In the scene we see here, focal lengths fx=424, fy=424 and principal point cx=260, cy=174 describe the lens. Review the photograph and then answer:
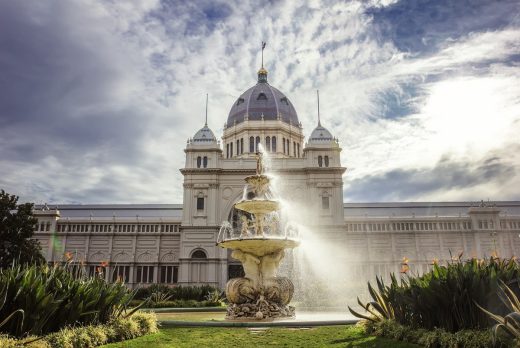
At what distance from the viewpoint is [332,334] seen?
38.9 feet

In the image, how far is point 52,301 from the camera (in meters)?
9.00

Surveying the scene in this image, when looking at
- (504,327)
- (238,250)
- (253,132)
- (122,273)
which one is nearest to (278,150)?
(253,132)

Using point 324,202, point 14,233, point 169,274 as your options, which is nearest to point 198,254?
point 169,274

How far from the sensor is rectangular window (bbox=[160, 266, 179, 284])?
173 ft

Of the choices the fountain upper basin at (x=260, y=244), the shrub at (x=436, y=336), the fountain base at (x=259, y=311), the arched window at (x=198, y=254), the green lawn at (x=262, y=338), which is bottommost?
the green lawn at (x=262, y=338)

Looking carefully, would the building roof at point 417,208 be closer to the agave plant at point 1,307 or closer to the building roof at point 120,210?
the building roof at point 120,210

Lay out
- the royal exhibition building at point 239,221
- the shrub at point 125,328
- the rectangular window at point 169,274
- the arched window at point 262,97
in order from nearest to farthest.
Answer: the shrub at point 125,328 → the royal exhibition building at point 239,221 → the rectangular window at point 169,274 → the arched window at point 262,97

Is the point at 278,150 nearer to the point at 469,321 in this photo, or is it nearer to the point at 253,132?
the point at 253,132

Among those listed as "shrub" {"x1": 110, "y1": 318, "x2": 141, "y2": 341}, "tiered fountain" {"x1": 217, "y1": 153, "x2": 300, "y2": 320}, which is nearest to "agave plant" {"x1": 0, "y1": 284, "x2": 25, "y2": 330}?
"shrub" {"x1": 110, "y1": 318, "x2": 141, "y2": 341}

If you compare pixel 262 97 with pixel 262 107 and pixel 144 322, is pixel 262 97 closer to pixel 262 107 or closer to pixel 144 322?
pixel 262 107

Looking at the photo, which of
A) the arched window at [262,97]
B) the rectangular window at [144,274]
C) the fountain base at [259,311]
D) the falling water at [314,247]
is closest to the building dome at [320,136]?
the falling water at [314,247]

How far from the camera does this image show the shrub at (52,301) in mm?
8602

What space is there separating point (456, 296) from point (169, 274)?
157ft

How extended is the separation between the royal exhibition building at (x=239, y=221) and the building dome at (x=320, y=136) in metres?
0.13
